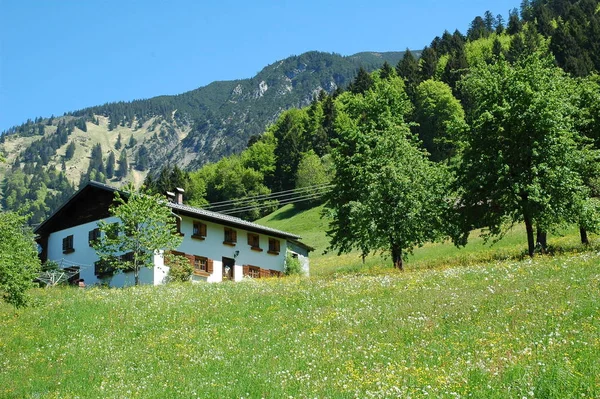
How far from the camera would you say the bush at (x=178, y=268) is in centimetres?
4816

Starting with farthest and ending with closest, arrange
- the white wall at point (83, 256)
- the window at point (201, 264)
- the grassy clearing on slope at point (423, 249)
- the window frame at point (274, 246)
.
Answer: the window frame at point (274, 246) < the window at point (201, 264) < the white wall at point (83, 256) < the grassy clearing on slope at point (423, 249)

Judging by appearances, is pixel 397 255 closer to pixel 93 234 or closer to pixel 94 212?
pixel 93 234

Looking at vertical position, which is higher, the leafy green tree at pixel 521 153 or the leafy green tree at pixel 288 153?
the leafy green tree at pixel 288 153

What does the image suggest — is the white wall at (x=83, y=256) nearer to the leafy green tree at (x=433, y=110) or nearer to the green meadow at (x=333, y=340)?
the green meadow at (x=333, y=340)

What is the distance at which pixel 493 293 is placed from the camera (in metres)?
22.7

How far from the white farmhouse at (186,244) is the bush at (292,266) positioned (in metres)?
0.49

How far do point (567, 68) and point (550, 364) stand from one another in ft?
407

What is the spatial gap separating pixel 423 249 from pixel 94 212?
27.7m

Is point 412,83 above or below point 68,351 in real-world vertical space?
above

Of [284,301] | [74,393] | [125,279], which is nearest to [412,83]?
→ [125,279]

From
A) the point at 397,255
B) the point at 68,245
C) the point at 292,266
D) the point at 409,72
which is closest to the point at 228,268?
the point at 292,266

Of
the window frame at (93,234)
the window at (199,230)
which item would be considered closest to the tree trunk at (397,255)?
the window at (199,230)

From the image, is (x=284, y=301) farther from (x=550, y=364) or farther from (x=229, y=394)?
(x=550, y=364)

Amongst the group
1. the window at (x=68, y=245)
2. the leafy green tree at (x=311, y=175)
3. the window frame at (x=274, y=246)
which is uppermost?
the leafy green tree at (x=311, y=175)
